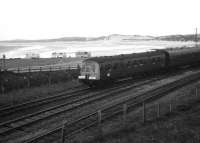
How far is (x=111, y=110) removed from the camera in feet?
61.8

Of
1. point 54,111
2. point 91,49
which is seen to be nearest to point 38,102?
point 54,111

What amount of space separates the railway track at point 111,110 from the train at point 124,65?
4373mm

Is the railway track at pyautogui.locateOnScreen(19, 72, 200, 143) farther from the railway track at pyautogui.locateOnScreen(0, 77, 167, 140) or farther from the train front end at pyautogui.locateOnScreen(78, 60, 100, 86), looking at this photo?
the train front end at pyautogui.locateOnScreen(78, 60, 100, 86)

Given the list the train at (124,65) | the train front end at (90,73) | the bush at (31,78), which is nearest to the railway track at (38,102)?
the train front end at (90,73)

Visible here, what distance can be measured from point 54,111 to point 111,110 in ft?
12.6

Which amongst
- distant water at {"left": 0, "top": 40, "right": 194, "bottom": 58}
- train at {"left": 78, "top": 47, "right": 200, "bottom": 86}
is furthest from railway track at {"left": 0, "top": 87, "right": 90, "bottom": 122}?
distant water at {"left": 0, "top": 40, "right": 194, "bottom": 58}

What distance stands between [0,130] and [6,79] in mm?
13210

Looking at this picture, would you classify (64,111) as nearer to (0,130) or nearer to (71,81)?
(0,130)

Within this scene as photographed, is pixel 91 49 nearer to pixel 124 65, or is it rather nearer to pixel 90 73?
pixel 124 65

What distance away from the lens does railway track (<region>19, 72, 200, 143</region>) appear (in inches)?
553

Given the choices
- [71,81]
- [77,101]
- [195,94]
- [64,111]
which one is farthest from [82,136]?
[71,81]

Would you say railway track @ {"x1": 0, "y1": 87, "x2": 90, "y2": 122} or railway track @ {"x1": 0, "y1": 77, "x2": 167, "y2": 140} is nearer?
railway track @ {"x1": 0, "y1": 77, "x2": 167, "y2": 140}

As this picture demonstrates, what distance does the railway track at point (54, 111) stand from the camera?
15678 mm

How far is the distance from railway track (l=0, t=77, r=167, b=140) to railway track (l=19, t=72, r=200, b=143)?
1844mm
